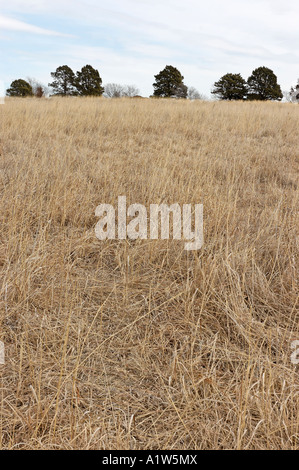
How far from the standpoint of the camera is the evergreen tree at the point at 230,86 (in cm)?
2517

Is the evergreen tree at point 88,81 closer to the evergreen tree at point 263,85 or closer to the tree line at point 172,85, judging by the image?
the tree line at point 172,85

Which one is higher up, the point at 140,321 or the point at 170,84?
the point at 170,84

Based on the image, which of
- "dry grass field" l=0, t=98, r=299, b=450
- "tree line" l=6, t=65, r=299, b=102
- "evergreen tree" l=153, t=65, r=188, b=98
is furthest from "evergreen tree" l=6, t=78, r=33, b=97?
"dry grass field" l=0, t=98, r=299, b=450

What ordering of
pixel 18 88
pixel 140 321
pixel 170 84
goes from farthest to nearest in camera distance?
pixel 170 84
pixel 18 88
pixel 140 321

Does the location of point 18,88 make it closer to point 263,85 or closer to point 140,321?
point 263,85

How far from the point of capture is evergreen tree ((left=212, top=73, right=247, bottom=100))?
82.6 ft

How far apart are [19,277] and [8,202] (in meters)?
1.25

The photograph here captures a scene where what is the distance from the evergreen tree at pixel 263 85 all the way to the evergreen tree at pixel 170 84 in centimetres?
519

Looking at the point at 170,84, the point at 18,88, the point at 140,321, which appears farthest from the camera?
the point at 170,84

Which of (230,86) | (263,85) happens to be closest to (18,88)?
(230,86)

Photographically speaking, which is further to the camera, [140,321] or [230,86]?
[230,86]

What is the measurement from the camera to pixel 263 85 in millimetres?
26516

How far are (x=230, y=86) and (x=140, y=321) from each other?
26384 millimetres

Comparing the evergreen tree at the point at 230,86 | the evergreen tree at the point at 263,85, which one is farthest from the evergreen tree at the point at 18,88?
the evergreen tree at the point at 263,85
